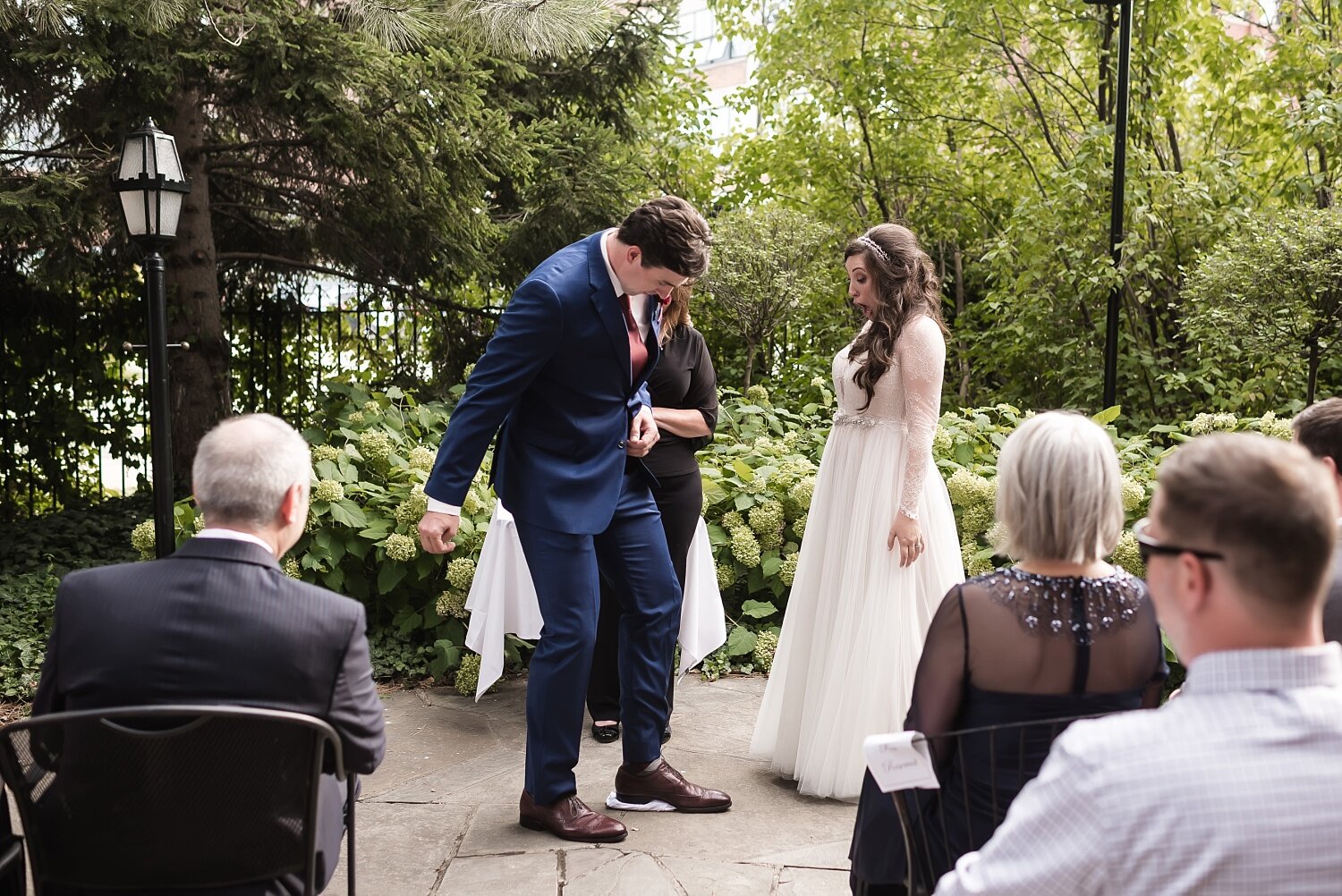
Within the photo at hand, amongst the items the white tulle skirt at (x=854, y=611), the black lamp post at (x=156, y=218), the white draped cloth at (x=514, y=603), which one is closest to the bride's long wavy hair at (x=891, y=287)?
the white tulle skirt at (x=854, y=611)

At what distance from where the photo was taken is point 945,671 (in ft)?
6.35

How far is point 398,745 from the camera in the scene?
162 inches

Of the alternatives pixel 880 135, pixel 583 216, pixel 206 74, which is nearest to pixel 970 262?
pixel 880 135

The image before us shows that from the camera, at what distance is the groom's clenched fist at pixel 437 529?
302 centimetres

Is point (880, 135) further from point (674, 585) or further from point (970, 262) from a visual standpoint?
point (674, 585)

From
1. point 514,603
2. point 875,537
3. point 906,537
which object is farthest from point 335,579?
point 906,537

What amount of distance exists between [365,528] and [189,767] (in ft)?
10.8

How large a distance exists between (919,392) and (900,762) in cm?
189

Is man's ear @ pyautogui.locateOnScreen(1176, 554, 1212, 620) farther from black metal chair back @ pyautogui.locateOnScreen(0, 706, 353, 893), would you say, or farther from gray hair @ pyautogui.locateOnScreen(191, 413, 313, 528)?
gray hair @ pyautogui.locateOnScreen(191, 413, 313, 528)

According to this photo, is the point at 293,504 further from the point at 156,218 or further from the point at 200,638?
the point at 156,218

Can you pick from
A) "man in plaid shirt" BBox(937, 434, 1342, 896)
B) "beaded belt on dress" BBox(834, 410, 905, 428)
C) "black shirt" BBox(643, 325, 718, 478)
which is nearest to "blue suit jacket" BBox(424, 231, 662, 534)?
"black shirt" BBox(643, 325, 718, 478)

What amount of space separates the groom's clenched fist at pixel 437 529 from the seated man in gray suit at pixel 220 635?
3.44 ft

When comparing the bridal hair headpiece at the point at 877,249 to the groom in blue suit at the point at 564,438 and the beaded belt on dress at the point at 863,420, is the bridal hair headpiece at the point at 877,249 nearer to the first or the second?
the beaded belt on dress at the point at 863,420

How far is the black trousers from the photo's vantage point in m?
4.03
